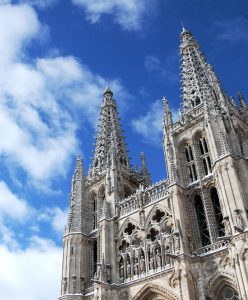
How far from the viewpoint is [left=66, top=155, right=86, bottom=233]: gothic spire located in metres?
32.1

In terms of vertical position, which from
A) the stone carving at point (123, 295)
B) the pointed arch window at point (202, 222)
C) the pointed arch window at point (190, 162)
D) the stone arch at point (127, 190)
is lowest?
the stone carving at point (123, 295)

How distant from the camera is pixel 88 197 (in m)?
35.2

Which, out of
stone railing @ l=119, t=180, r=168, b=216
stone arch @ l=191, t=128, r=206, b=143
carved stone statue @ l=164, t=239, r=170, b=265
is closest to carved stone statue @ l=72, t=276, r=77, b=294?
stone railing @ l=119, t=180, r=168, b=216

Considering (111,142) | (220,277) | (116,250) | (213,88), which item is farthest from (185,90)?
(220,277)

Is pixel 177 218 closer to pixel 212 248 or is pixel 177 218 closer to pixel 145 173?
pixel 212 248

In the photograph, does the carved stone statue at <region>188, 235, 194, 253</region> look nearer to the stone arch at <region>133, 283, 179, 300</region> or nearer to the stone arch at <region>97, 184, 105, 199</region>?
the stone arch at <region>133, 283, 179, 300</region>

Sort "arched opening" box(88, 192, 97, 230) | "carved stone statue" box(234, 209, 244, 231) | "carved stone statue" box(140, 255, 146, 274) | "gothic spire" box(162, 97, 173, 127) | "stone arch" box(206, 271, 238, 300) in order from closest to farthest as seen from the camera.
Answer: "carved stone statue" box(234, 209, 244, 231) < "stone arch" box(206, 271, 238, 300) < "carved stone statue" box(140, 255, 146, 274) < "gothic spire" box(162, 97, 173, 127) < "arched opening" box(88, 192, 97, 230)

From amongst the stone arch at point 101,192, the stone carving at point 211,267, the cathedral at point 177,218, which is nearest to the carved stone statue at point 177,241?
the cathedral at point 177,218

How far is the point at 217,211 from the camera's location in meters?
25.9

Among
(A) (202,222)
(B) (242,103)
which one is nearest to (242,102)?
(B) (242,103)

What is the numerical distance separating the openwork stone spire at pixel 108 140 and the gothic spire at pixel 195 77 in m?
7.70

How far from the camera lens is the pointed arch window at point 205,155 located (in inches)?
1095

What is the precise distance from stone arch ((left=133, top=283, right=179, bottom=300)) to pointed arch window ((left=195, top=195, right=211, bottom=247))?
3.65 metres

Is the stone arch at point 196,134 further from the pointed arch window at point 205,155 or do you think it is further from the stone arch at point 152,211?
the stone arch at point 152,211
